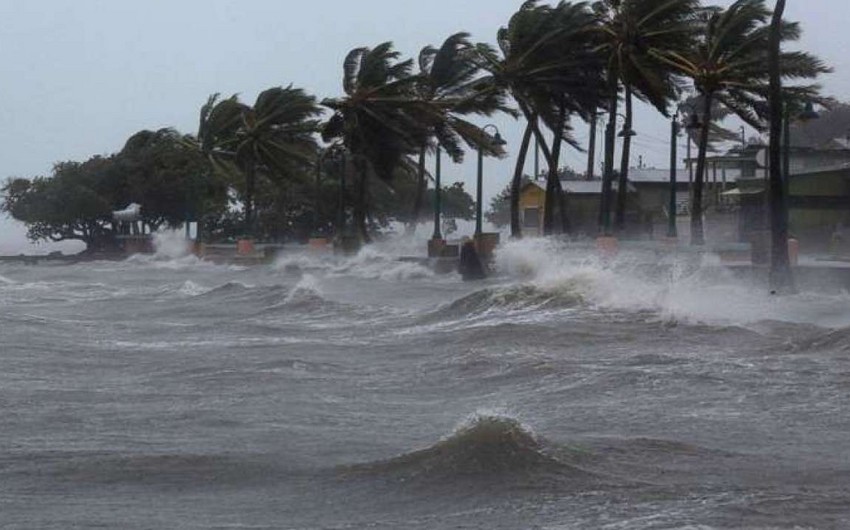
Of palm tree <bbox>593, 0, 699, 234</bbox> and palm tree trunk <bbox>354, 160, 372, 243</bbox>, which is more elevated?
palm tree <bbox>593, 0, 699, 234</bbox>

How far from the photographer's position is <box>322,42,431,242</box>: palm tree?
4975 centimetres

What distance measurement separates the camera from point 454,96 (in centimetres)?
5056

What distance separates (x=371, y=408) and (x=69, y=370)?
4.56m

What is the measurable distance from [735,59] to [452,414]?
2971 centimetres

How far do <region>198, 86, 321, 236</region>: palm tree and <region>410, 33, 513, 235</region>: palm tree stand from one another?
8.99 m

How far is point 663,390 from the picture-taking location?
38.2ft

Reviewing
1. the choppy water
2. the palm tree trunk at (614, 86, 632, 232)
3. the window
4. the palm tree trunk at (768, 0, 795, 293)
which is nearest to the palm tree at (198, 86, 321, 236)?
the window

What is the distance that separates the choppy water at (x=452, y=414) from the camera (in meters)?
7.34

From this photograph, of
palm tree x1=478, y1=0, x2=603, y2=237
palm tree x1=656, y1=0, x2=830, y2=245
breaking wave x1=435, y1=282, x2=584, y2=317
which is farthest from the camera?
palm tree x1=478, y1=0, x2=603, y2=237

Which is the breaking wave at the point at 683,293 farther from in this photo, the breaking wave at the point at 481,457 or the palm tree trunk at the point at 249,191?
the palm tree trunk at the point at 249,191

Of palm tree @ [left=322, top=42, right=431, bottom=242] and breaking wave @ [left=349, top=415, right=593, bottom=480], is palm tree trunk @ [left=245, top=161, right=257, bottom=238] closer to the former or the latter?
palm tree @ [left=322, top=42, right=431, bottom=242]

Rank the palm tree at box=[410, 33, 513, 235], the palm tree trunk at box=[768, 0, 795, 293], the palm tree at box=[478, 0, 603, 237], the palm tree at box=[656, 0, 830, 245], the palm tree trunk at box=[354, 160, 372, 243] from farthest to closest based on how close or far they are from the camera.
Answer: the palm tree trunk at box=[354, 160, 372, 243], the palm tree at box=[410, 33, 513, 235], the palm tree at box=[478, 0, 603, 237], the palm tree at box=[656, 0, 830, 245], the palm tree trunk at box=[768, 0, 795, 293]

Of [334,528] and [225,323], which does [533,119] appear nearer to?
[225,323]

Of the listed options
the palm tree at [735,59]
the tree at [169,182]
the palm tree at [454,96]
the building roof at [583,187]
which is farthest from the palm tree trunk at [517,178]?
the tree at [169,182]
